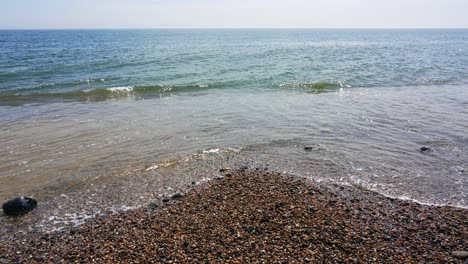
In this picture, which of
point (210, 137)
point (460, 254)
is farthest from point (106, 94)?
point (460, 254)

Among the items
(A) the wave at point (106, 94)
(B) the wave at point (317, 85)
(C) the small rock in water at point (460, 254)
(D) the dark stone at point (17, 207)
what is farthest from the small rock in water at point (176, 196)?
(B) the wave at point (317, 85)

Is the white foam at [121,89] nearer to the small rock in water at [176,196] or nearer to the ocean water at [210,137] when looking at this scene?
the ocean water at [210,137]

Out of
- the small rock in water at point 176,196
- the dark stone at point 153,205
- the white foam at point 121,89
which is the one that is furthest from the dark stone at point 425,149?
the white foam at point 121,89

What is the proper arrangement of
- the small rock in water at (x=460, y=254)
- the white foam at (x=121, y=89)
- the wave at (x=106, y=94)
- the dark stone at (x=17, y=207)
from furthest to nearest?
the white foam at (x=121, y=89) < the wave at (x=106, y=94) < the dark stone at (x=17, y=207) < the small rock in water at (x=460, y=254)

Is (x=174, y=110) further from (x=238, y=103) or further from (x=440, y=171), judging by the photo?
(x=440, y=171)

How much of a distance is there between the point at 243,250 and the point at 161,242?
67.2 inches

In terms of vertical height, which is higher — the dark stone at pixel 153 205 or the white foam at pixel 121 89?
the white foam at pixel 121 89

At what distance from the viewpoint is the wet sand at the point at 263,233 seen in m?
6.20

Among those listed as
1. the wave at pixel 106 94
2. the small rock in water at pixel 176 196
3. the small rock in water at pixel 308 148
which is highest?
the wave at pixel 106 94

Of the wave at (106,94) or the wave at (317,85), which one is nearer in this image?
the wave at (106,94)

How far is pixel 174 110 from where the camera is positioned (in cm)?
1909

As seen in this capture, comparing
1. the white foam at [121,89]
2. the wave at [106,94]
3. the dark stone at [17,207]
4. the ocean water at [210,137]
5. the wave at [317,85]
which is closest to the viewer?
the dark stone at [17,207]

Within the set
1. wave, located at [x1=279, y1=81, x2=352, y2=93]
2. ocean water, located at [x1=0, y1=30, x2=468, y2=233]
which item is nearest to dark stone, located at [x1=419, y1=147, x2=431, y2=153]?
ocean water, located at [x1=0, y1=30, x2=468, y2=233]

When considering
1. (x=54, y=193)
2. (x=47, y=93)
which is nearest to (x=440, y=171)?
(x=54, y=193)
